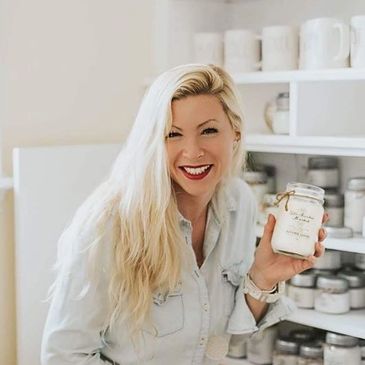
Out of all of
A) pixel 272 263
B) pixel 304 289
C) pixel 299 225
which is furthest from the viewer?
pixel 304 289

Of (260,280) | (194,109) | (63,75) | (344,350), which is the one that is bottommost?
(344,350)

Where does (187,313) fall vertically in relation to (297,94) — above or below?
below

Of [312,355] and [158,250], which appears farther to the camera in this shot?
[312,355]

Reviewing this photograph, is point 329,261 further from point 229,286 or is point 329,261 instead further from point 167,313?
point 167,313

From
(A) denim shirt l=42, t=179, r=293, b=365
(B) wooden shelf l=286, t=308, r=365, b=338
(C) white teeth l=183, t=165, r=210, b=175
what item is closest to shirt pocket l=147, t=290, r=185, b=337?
(A) denim shirt l=42, t=179, r=293, b=365

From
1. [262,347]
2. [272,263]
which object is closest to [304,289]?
[262,347]

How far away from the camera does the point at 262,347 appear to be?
7.02ft

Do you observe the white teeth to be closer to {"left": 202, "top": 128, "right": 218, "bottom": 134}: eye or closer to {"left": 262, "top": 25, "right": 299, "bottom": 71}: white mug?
{"left": 202, "top": 128, "right": 218, "bottom": 134}: eye

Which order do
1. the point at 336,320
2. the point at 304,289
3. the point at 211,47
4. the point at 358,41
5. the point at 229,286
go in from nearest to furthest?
the point at 229,286 < the point at 358,41 < the point at 336,320 < the point at 304,289 < the point at 211,47

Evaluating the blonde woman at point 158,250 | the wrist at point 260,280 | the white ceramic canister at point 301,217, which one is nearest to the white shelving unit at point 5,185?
the blonde woman at point 158,250

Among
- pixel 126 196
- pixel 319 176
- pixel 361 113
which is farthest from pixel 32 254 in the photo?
pixel 361 113

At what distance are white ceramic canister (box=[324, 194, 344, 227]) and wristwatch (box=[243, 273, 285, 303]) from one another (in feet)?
1.59

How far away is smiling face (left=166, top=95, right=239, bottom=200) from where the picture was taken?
4.57 feet

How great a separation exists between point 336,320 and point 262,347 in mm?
279
